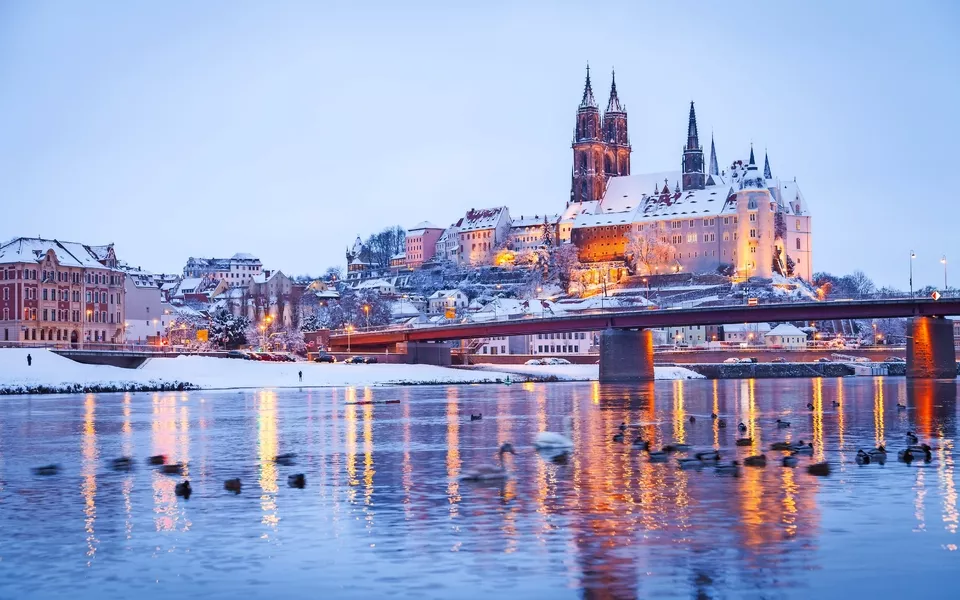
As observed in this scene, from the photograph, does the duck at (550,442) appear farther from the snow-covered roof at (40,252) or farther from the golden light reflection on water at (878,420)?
the snow-covered roof at (40,252)

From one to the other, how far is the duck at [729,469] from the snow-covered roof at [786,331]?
162205mm

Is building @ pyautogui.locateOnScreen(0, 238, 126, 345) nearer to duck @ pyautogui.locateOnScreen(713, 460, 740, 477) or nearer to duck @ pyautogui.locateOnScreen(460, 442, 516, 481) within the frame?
duck @ pyautogui.locateOnScreen(460, 442, 516, 481)

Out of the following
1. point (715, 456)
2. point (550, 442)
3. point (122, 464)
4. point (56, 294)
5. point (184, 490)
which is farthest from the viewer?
→ point (56, 294)

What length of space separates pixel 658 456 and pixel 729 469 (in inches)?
150

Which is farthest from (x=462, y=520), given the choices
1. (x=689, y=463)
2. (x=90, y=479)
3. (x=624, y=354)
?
(x=624, y=354)

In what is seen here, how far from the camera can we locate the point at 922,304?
108438 mm

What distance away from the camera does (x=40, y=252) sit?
12219cm

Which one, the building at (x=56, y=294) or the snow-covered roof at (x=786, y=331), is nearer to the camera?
the building at (x=56, y=294)

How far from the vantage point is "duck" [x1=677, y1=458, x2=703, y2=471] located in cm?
3322

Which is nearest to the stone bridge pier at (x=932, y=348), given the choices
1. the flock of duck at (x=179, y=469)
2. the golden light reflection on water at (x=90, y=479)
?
the golden light reflection on water at (x=90, y=479)

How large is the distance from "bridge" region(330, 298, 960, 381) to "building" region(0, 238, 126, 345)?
1290 inches

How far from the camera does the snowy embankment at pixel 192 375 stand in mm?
90125

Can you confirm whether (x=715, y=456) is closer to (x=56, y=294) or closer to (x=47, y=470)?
(x=47, y=470)

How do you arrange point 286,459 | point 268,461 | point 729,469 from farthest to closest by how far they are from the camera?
1. point 268,461
2. point 286,459
3. point 729,469
